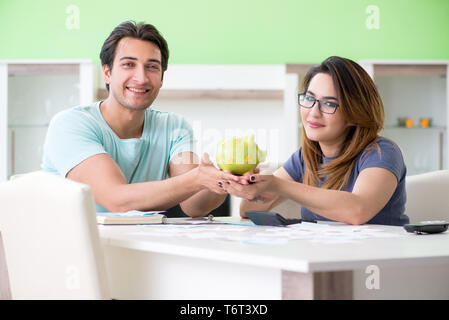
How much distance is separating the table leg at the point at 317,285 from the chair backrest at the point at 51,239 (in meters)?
0.40

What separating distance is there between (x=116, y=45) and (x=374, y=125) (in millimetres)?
997

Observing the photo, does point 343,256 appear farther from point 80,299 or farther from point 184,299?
point 80,299

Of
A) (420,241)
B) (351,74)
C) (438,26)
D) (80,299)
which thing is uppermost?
(438,26)

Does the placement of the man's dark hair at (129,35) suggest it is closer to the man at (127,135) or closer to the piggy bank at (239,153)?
the man at (127,135)

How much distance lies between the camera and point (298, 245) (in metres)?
1.14

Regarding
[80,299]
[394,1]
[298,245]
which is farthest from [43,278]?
[394,1]

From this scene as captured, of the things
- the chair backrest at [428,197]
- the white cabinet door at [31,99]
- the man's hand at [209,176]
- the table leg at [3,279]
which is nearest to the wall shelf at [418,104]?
the white cabinet door at [31,99]

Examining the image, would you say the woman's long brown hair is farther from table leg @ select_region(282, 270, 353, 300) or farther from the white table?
table leg @ select_region(282, 270, 353, 300)

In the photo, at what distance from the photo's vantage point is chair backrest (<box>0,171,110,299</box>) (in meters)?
1.15

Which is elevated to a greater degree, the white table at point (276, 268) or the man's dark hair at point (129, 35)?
the man's dark hair at point (129, 35)

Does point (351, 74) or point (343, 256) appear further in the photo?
point (351, 74)

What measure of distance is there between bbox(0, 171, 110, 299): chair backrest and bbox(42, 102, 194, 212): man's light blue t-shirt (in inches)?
25.7

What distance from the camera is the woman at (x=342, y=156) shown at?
166 cm

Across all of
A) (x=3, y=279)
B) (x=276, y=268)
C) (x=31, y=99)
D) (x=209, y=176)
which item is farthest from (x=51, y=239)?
(x=31, y=99)
